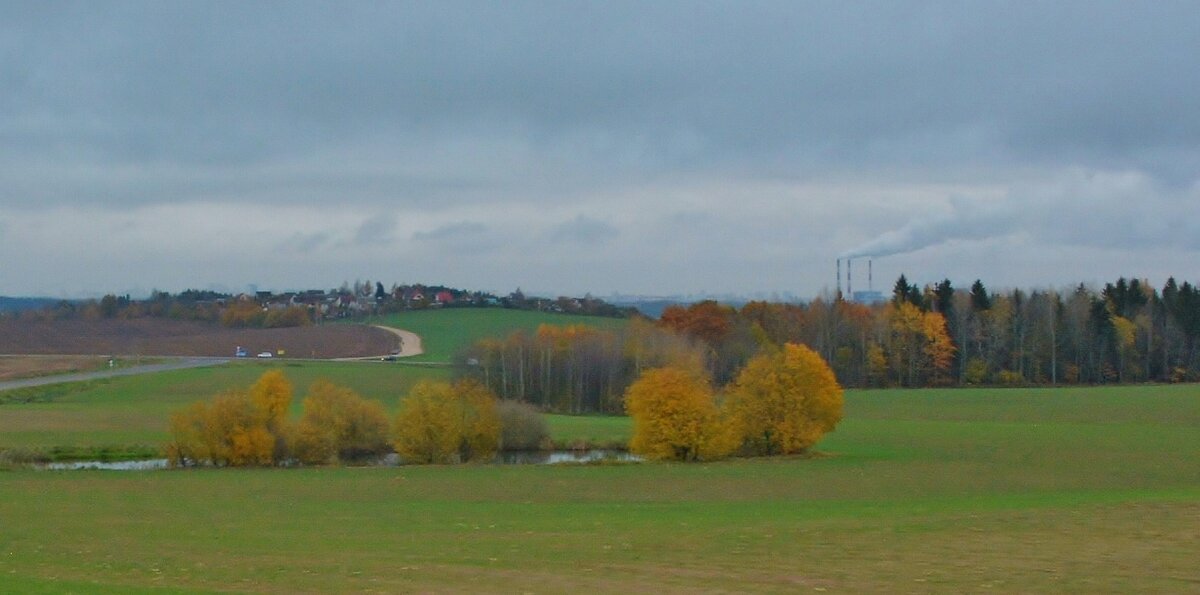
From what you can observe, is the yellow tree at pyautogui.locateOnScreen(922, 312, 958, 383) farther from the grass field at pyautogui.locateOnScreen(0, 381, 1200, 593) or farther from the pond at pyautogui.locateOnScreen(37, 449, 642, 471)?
the pond at pyautogui.locateOnScreen(37, 449, 642, 471)

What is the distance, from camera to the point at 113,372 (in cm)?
11981

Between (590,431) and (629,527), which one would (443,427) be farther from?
(629,527)

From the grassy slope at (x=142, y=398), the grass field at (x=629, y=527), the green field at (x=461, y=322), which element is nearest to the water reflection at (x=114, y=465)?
the grass field at (x=629, y=527)

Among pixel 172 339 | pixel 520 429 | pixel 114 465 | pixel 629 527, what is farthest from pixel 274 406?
pixel 172 339

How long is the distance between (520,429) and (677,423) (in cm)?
1198

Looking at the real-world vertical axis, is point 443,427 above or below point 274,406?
below

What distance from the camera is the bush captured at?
6625cm

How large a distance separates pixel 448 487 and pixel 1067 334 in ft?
332

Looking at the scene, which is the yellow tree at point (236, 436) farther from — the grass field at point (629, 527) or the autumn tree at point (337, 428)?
the grass field at point (629, 527)

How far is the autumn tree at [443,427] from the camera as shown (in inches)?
2391

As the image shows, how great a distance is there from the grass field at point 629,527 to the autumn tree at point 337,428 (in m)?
5.39

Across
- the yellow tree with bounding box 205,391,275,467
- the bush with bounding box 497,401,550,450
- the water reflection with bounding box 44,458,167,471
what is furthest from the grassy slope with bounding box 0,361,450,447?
the bush with bounding box 497,401,550,450

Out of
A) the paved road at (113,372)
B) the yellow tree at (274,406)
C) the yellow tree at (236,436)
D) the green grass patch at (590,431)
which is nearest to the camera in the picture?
the yellow tree at (236,436)

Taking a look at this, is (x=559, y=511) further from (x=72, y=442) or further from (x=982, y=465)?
(x=72, y=442)
